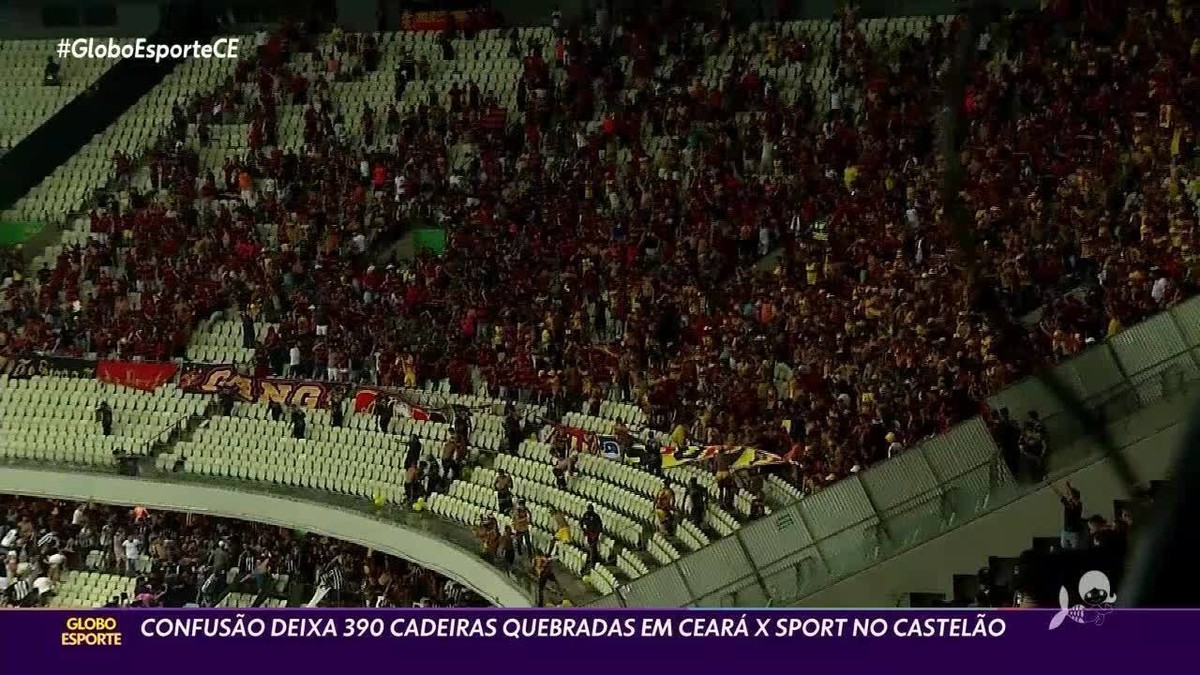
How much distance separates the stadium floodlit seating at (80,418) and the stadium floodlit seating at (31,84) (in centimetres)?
138

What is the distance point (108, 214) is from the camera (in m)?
8.11

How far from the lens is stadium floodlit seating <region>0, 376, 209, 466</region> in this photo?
7.93m

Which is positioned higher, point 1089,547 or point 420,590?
point 420,590

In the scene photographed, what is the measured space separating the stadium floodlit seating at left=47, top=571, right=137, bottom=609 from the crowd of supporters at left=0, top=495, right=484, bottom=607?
0.05 metres

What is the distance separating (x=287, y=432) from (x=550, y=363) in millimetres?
1591

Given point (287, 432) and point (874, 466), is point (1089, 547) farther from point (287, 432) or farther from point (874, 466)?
point (287, 432)

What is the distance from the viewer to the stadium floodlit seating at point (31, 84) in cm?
662

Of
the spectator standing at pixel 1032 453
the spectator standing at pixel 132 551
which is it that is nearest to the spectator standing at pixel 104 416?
the spectator standing at pixel 132 551

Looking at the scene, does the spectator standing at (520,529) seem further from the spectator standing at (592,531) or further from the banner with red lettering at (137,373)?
the banner with red lettering at (137,373)

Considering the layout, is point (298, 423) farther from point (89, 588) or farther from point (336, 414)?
point (89, 588)

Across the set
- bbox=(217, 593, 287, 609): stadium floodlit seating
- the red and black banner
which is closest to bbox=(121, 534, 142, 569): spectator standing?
the red and black banner

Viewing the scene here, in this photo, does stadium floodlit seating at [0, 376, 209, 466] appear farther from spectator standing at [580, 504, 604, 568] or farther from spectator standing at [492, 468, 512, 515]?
spectator standing at [580, 504, 604, 568]

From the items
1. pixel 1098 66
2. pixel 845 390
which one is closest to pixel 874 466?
pixel 845 390
